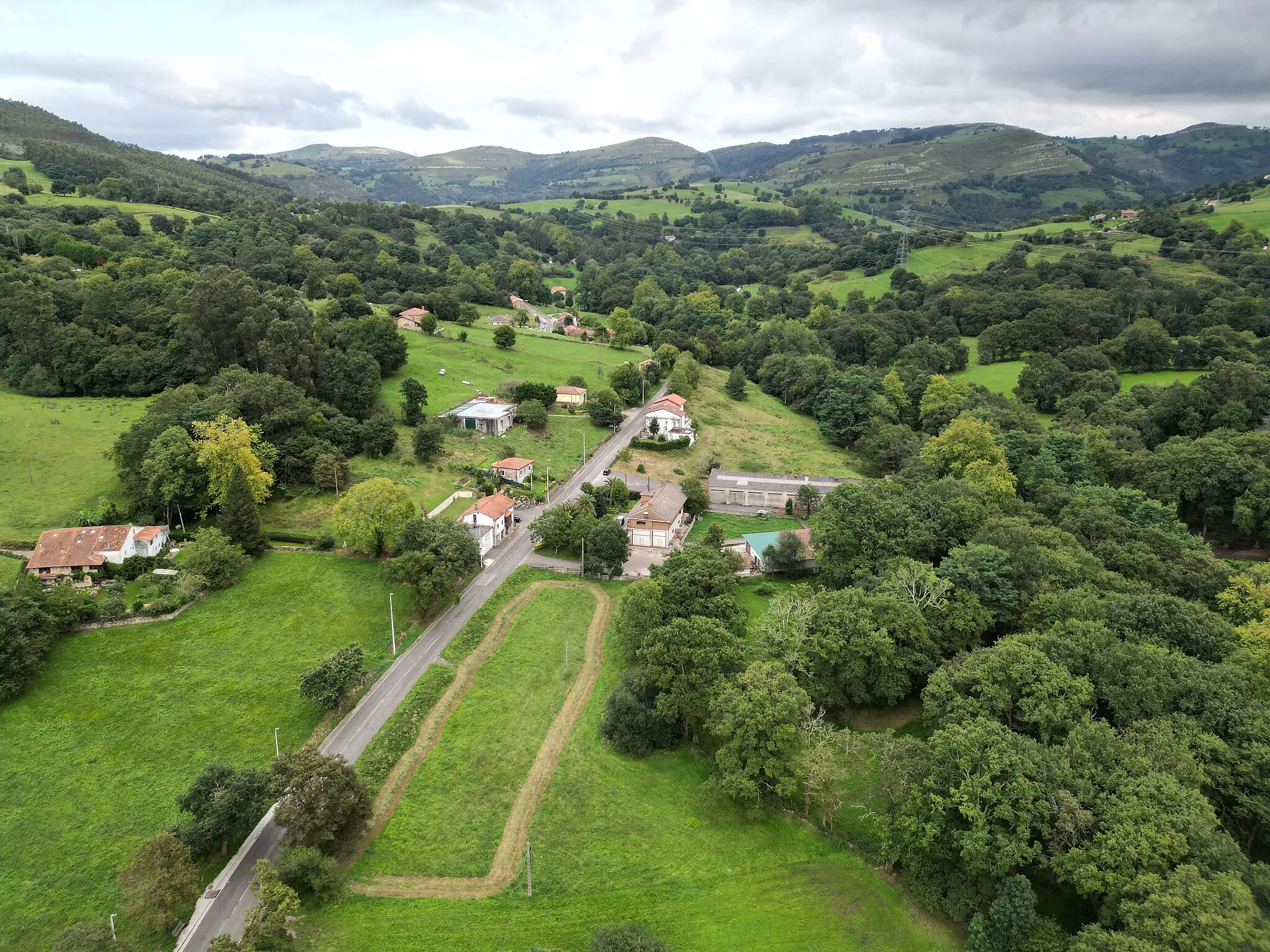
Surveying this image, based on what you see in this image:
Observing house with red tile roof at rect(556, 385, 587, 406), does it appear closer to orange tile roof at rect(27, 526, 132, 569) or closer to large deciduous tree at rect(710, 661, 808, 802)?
orange tile roof at rect(27, 526, 132, 569)

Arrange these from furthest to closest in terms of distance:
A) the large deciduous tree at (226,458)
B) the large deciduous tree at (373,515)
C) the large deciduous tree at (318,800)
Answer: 1. the large deciduous tree at (226,458)
2. the large deciduous tree at (373,515)
3. the large deciduous tree at (318,800)

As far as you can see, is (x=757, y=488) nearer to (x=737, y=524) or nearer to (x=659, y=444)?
(x=737, y=524)

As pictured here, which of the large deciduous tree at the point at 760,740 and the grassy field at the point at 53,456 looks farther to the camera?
the grassy field at the point at 53,456

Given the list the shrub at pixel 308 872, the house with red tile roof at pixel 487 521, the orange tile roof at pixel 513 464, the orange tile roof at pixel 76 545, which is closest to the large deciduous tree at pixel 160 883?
the shrub at pixel 308 872

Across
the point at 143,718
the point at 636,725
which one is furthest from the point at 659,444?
the point at 143,718

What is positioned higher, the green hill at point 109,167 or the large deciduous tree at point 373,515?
the green hill at point 109,167

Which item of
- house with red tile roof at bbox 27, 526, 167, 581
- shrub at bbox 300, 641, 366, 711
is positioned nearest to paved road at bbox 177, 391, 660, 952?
shrub at bbox 300, 641, 366, 711

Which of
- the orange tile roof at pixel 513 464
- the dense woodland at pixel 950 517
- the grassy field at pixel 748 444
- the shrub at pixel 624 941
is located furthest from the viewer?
the grassy field at pixel 748 444

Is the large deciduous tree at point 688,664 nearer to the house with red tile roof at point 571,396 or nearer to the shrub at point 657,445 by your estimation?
the shrub at point 657,445
